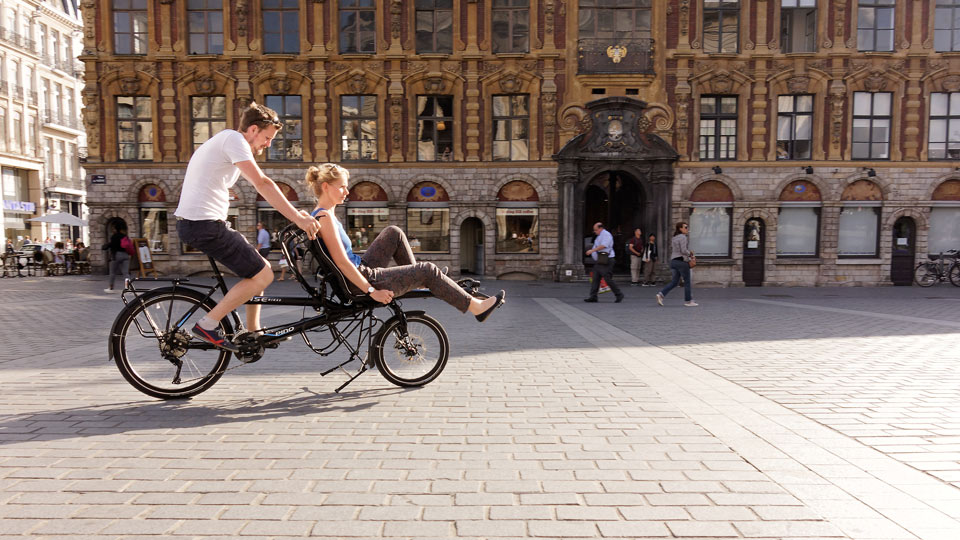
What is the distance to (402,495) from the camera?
293cm

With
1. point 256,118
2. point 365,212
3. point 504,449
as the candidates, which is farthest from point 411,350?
point 365,212

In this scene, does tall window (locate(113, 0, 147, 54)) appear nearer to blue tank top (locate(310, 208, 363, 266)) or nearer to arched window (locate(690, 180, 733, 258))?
arched window (locate(690, 180, 733, 258))

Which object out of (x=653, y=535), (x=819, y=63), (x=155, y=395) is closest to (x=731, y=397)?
(x=653, y=535)

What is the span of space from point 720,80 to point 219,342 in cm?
2277

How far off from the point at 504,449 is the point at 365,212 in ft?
68.1

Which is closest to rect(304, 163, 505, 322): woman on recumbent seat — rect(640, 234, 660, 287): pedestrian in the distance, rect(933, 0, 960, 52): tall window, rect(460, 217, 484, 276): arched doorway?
rect(640, 234, 660, 287): pedestrian in the distance

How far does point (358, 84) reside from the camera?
2298cm

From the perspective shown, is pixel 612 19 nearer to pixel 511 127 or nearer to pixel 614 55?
pixel 614 55

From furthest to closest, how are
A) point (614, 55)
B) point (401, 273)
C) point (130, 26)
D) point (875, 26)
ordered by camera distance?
point (130, 26), point (614, 55), point (875, 26), point (401, 273)

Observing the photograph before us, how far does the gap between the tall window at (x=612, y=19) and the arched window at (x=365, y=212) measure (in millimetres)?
10134

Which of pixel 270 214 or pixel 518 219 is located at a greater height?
pixel 270 214

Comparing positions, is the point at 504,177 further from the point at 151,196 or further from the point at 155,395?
the point at 155,395

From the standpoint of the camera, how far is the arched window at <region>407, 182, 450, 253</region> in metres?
23.5

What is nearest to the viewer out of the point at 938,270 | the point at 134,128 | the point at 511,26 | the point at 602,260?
the point at 602,260
